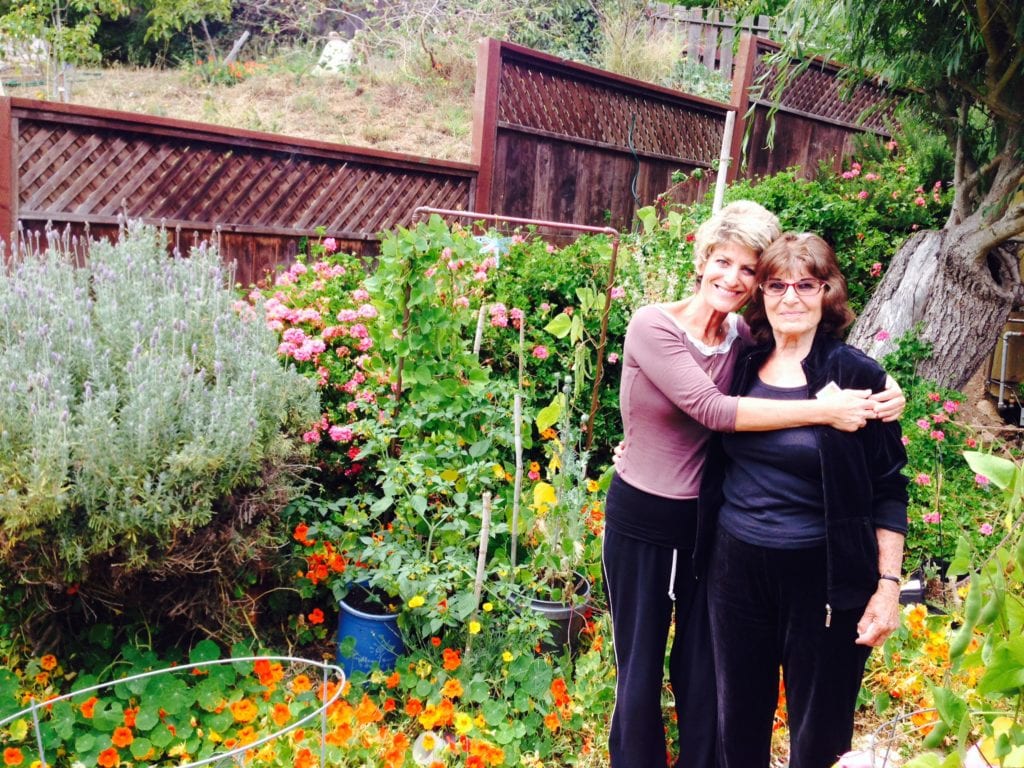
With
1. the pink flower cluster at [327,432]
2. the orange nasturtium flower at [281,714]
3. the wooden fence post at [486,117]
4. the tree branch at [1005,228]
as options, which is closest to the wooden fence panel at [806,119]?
the wooden fence post at [486,117]

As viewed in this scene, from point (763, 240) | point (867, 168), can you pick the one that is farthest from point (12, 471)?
point (867, 168)

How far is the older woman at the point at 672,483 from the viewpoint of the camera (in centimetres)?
187

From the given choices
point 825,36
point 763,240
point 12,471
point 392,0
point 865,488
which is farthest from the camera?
point 392,0

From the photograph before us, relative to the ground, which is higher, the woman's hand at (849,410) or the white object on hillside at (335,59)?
the white object on hillside at (335,59)

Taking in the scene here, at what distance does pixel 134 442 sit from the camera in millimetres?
2088

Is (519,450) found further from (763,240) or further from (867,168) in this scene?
(867,168)

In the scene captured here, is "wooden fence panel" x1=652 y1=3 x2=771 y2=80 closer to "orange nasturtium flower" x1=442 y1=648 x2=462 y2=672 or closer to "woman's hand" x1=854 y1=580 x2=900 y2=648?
"orange nasturtium flower" x1=442 y1=648 x2=462 y2=672

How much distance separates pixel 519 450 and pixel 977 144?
3.52 meters

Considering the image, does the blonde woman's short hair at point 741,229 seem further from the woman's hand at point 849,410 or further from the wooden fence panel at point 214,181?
the wooden fence panel at point 214,181

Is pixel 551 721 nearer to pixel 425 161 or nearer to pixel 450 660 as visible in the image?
pixel 450 660

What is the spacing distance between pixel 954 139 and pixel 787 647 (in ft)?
12.7

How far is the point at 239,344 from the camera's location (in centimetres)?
248

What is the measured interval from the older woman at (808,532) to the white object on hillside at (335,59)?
9688 millimetres

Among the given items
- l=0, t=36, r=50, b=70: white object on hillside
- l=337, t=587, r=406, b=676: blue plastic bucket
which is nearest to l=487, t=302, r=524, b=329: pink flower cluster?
l=337, t=587, r=406, b=676: blue plastic bucket
